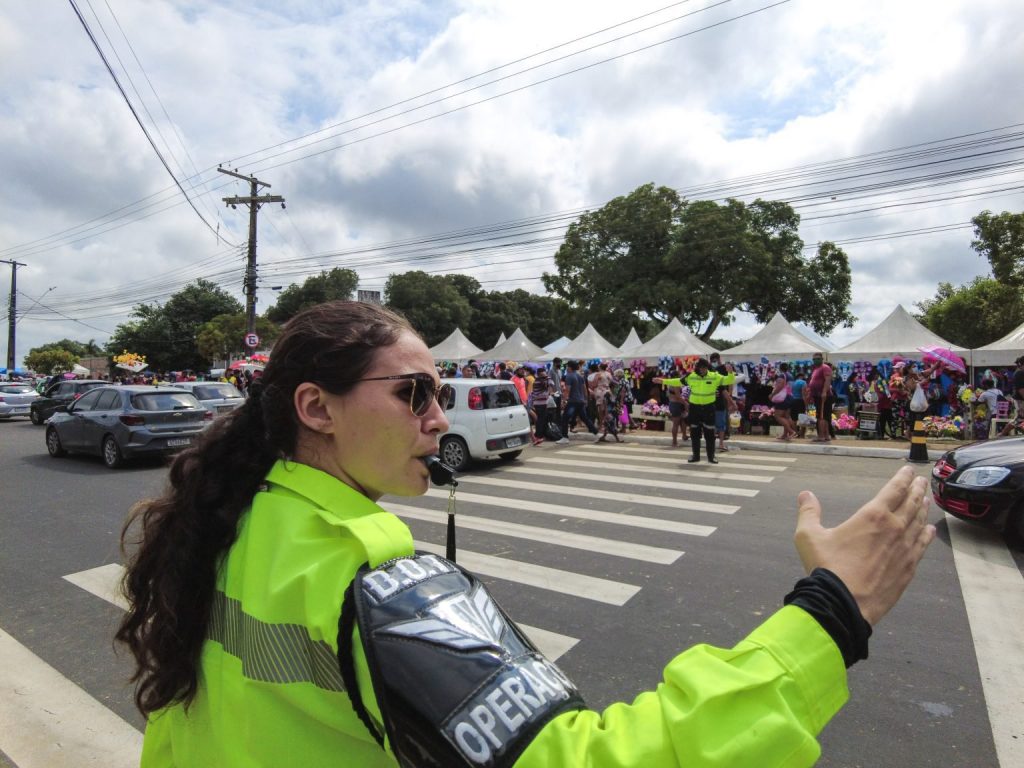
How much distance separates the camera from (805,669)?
33.0 inches

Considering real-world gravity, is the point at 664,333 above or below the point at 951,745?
above

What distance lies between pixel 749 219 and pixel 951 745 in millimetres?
35710

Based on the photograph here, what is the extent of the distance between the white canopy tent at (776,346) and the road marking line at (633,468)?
856 centimetres

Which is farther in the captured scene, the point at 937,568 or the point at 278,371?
the point at 937,568

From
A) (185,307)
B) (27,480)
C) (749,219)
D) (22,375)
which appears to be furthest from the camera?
(185,307)

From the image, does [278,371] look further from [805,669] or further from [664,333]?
[664,333]

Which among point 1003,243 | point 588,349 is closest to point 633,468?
point 588,349

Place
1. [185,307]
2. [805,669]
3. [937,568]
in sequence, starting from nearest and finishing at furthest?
1. [805,669]
2. [937,568]
3. [185,307]

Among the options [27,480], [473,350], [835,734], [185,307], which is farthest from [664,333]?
[185,307]

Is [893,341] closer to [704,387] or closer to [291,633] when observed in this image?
[704,387]

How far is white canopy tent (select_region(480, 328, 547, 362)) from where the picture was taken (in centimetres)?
2573

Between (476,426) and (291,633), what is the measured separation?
10060 millimetres

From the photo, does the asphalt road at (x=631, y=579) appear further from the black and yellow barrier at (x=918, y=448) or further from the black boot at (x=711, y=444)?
the black and yellow barrier at (x=918, y=448)

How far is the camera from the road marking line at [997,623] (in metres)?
3.13
